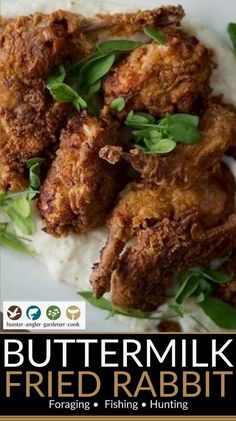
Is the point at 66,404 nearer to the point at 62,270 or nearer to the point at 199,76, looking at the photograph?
the point at 62,270

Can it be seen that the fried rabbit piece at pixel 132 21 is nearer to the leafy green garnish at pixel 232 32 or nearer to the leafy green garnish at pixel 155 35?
the leafy green garnish at pixel 155 35

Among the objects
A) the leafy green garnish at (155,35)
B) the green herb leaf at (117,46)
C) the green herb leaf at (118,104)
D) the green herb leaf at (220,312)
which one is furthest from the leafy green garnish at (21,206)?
the green herb leaf at (220,312)

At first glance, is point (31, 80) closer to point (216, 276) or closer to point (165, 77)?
point (165, 77)

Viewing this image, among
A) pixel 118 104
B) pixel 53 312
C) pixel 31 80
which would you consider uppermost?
pixel 118 104

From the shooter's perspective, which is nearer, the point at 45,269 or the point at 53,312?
the point at 53,312

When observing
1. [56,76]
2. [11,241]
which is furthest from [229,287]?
[56,76]

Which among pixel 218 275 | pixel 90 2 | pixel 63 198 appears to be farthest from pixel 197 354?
pixel 90 2

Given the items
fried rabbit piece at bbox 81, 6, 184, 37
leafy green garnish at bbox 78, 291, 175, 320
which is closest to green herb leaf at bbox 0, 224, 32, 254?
leafy green garnish at bbox 78, 291, 175, 320
